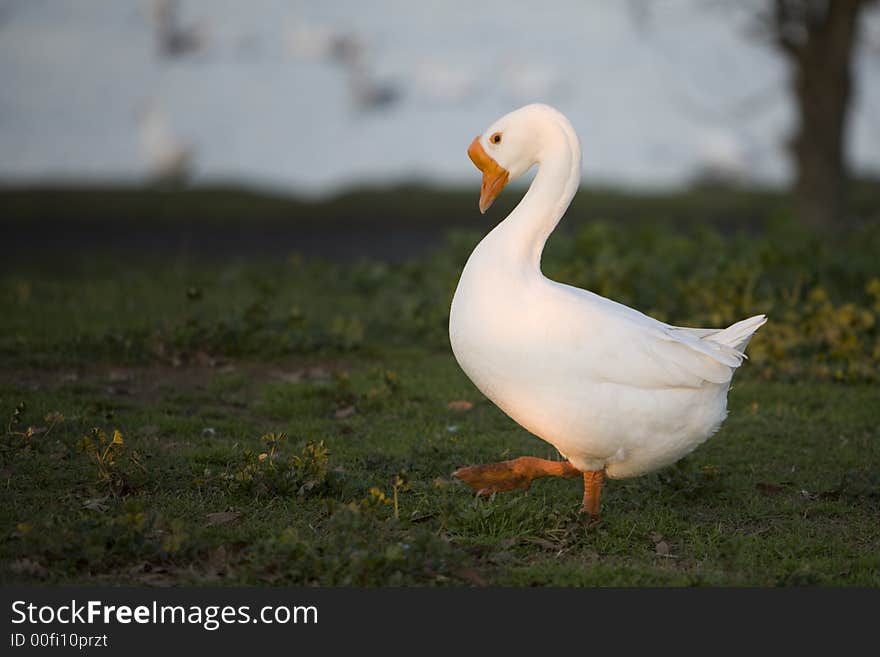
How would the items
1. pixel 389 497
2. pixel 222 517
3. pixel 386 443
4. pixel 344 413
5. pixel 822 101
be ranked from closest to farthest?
1. pixel 222 517
2. pixel 389 497
3. pixel 386 443
4. pixel 344 413
5. pixel 822 101

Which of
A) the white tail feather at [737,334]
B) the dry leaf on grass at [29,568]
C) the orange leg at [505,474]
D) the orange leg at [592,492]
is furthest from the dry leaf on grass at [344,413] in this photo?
A: the dry leaf on grass at [29,568]

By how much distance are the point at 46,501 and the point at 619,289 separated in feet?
17.6

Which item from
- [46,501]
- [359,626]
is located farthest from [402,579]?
[46,501]

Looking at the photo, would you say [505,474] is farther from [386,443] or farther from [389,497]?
[386,443]

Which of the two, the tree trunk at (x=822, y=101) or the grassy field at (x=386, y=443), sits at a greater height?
the tree trunk at (x=822, y=101)

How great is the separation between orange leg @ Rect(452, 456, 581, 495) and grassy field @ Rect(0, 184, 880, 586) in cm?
11

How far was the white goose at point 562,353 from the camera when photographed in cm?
476

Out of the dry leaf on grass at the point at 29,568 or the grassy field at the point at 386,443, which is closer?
the dry leaf on grass at the point at 29,568

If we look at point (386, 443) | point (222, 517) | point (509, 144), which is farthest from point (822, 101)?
point (222, 517)

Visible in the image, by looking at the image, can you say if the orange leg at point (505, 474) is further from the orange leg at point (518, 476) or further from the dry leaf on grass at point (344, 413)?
the dry leaf on grass at point (344, 413)

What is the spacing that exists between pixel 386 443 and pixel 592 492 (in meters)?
1.47

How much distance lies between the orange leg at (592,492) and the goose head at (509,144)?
1.30 meters

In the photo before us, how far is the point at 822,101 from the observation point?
45.2ft

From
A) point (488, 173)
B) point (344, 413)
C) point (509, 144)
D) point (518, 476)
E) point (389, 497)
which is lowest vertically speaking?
point (389, 497)
